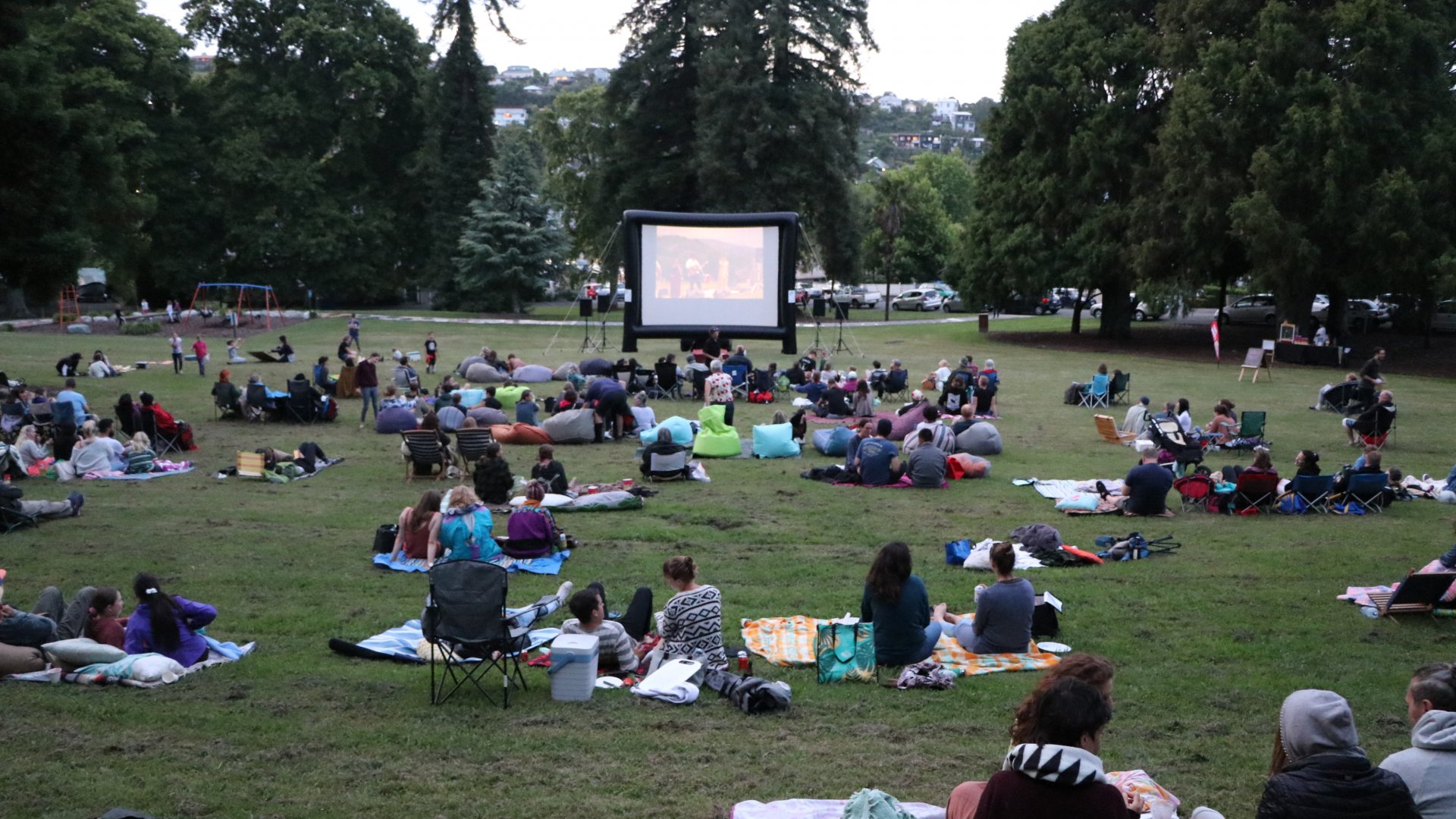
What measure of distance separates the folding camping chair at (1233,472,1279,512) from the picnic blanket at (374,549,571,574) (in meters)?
7.24

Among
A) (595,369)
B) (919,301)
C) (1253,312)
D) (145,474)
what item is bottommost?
(145,474)

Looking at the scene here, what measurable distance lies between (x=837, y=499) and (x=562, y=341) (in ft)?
77.6

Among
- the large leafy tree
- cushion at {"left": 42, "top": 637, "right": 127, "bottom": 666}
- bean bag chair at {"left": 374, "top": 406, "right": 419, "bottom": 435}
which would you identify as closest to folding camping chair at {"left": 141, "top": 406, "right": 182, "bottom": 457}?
bean bag chair at {"left": 374, "top": 406, "right": 419, "bottom": 435}

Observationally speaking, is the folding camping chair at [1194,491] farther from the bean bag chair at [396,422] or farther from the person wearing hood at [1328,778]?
the bean bag chair at [396,422]

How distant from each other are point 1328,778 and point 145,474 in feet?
47.7

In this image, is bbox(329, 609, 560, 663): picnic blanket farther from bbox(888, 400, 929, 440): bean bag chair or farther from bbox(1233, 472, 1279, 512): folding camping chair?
bbox(888, 400, 929, 440): bean bag chair

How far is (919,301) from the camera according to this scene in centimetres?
5328

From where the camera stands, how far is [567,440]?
17.8 m

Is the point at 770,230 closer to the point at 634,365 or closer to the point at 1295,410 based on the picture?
the point at 634,365

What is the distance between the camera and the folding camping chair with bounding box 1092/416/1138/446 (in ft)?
59.2

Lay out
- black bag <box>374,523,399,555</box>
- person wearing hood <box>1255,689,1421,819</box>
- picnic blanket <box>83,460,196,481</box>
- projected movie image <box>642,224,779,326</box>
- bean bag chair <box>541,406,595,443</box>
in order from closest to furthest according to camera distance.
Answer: person wearing hood <box>1255,689,1421,819</box> < black bag <box>374,523,399,555</box> < picnic blanket <box>83,460,196,481</box> < bean bag chair <box>541,406,595,443</box> < projected movie image <box>642,224,779,326</box>

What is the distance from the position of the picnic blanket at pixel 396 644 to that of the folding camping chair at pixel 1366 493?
355 inches

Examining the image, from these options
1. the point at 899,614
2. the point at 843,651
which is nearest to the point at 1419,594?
the point at 899,614

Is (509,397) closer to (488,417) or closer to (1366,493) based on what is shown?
(488,417)
